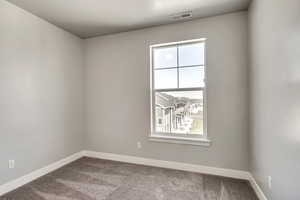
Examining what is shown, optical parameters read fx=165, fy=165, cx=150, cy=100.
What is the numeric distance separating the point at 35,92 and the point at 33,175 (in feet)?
4.40

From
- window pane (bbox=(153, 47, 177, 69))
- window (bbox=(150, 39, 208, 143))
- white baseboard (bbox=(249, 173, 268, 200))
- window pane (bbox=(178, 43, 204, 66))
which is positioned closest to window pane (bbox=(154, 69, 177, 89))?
window (bbox=(150, 39, 208, 143))

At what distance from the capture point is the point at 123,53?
343 cm

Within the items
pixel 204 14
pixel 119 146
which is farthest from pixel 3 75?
pixel 204 14

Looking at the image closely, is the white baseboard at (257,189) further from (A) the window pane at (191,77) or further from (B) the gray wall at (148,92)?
(A) the window pane at (191,77)

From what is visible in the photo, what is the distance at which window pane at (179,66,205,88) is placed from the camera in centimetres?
295

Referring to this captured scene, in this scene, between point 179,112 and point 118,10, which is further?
point 179,112

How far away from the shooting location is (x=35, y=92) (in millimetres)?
2736

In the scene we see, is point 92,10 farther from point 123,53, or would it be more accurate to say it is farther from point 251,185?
point 251,185

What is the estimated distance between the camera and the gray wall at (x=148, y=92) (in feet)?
8.82

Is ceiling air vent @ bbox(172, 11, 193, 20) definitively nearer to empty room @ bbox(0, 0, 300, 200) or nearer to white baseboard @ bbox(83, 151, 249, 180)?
empty room @ bbox(0, 0, 300, 200)

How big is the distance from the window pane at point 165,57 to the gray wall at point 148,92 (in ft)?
0.57

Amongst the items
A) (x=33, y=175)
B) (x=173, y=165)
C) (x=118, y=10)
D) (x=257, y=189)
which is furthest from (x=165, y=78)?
(x=33, y=175)

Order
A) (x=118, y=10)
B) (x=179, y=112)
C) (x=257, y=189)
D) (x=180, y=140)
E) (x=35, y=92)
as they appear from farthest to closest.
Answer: (x=179, y=112) < (x=180, y=140) < (x=35, y=92) < (x=118, y=10) < (x=257, y=189)

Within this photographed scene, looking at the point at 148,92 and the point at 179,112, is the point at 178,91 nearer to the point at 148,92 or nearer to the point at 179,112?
the point at 179,112
